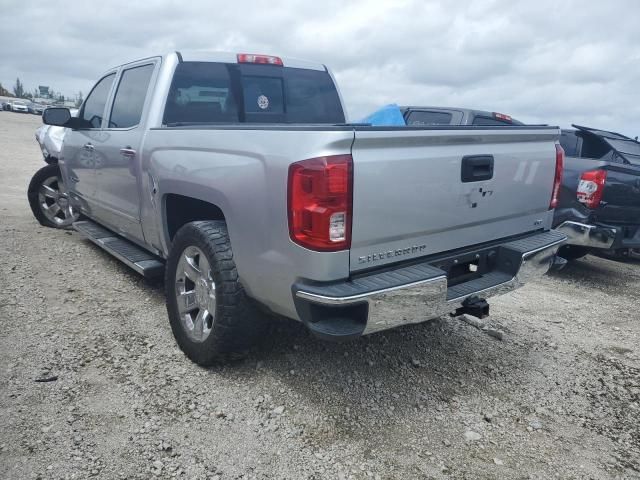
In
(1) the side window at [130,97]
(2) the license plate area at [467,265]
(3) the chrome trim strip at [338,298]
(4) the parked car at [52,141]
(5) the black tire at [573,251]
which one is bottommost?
(5) the black tire at [573,251]

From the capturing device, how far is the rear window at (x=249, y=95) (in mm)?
3863

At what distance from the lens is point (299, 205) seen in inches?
93.9

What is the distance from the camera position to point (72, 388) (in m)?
2.93

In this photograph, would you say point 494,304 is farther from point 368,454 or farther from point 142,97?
point 142,97

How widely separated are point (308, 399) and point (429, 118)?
5.26 m

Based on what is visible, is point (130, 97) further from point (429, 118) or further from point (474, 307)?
point (429, 118)

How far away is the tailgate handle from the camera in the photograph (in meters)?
2.84

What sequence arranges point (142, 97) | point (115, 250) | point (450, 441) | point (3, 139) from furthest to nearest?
point (3, 139) → point (115, 250) → point (142, 97) → point (450, 441)

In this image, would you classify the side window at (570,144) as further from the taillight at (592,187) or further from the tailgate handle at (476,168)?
the tailgate handle at (476,168)

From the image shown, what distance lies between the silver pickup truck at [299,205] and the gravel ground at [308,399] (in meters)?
0.38

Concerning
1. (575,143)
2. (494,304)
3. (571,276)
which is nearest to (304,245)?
(494,304)

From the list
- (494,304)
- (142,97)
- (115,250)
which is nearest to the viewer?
(142,97)

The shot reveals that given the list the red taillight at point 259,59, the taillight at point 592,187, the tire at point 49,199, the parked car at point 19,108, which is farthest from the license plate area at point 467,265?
the parked car at point 19,108

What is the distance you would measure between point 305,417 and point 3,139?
21538mm
